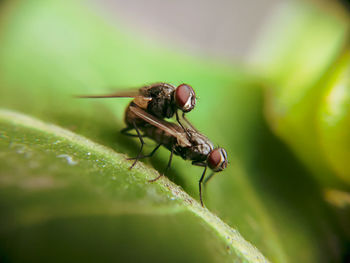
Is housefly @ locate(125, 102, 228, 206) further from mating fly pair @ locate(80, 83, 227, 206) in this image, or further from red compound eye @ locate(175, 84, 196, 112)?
red compound eye @ locate(175, 84, 196, 112)

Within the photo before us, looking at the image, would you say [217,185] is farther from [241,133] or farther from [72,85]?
[72,85]

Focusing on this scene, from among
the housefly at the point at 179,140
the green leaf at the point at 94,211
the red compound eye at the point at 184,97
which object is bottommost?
the housefly at the point at 179,140

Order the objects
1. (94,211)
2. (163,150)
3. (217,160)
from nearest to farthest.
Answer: (94,211) → (217,160) → (163,150)

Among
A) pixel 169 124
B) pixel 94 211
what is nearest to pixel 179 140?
pixel 169 124

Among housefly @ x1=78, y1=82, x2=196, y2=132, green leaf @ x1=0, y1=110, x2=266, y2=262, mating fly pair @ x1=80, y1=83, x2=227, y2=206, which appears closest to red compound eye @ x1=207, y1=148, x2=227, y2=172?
mating fly pair @ x1=80, y1=83, x2=227, y2=206

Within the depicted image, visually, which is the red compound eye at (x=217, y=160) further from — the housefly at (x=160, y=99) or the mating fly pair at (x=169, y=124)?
the housefly at (x=160, y=99)

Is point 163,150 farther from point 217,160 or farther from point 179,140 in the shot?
point 217,160

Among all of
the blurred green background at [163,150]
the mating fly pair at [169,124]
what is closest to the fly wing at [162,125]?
the mating fly pair at [169,124]

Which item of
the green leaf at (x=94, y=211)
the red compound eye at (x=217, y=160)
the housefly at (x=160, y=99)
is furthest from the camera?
the housefly at (x=160, y=99)
